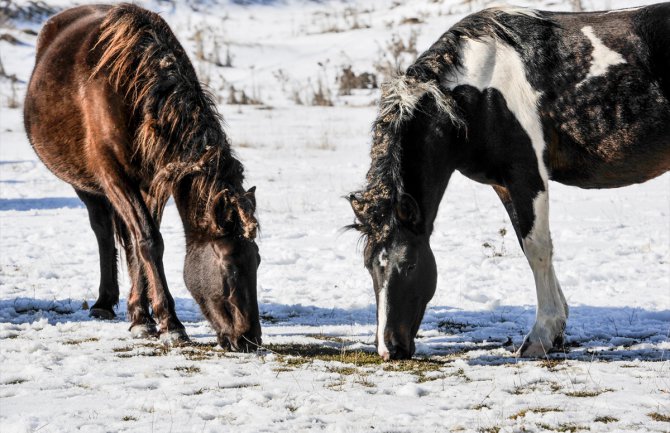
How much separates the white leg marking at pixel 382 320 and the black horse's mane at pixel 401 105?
31 cm

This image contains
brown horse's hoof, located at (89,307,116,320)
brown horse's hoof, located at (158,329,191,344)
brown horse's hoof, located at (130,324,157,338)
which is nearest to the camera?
brown horse's hoof, located at (158,329,191,344)

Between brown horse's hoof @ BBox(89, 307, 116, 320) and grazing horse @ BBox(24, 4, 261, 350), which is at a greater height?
grazing horse @ BBox(24, 4, 261, 350)

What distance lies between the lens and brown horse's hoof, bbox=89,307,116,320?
639 cm

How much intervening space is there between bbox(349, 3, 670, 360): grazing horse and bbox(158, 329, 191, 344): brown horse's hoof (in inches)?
50.7

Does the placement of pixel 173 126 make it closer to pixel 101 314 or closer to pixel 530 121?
pixel 101 314

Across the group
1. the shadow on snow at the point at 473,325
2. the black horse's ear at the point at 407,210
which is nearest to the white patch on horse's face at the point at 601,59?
the black horse's ear at the point at 407,210

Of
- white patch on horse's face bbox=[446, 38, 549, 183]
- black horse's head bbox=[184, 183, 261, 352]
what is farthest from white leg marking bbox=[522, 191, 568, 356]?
black horse's head bbox=[184, 183, 261, 352]

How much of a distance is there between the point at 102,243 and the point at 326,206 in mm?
5265

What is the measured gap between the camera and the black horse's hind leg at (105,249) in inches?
257

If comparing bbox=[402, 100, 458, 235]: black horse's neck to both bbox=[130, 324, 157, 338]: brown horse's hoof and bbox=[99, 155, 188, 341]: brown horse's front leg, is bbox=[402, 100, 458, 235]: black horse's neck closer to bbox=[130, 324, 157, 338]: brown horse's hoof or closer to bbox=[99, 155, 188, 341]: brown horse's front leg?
bbox=[99, 155, 188, 341]: brown horse's front leg

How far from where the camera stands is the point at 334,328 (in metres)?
6.04

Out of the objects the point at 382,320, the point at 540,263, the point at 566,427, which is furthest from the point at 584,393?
the point at 540,263

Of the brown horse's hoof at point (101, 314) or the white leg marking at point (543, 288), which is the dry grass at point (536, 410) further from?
the brown horse's hoof at point (101, 314)

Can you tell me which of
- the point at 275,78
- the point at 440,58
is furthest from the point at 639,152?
the point at 275,78
